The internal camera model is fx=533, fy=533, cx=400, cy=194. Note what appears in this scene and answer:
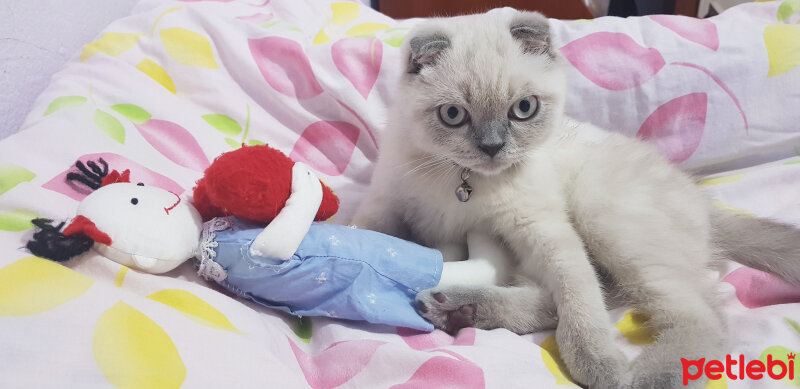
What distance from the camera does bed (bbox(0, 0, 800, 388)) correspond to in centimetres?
77

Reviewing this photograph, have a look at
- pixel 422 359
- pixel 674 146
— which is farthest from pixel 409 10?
pixel 422 359

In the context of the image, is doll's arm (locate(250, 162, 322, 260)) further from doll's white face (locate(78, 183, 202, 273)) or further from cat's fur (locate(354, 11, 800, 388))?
cat's fur (locate(354, 11, 800, 388))

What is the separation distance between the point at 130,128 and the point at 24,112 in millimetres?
356

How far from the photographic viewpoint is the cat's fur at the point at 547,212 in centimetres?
102

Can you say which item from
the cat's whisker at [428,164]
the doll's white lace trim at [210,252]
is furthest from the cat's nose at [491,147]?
the doll's white lace trim at [210,252]

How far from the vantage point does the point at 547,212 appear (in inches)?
45.1

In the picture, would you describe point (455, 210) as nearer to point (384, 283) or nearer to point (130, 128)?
point (384, 283)

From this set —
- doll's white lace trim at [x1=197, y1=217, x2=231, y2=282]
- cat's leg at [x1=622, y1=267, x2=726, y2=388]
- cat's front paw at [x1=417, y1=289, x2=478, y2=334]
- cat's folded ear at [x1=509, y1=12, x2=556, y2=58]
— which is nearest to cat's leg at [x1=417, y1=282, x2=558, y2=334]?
cat's front paw at [x1=417, y1=289, x2=478, y2=334]

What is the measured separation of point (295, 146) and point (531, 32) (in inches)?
31.7

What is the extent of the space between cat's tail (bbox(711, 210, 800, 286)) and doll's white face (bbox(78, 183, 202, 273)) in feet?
3.81

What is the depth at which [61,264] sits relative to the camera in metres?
0.88

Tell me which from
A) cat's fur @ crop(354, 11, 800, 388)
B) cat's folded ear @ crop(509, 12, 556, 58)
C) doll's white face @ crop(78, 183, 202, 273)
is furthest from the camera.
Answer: cat's folded ear @ crop(509, 12, 556, 58)

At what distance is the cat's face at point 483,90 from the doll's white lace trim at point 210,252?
44 cm

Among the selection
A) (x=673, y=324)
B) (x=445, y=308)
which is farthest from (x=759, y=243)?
(x=445, y=308)
